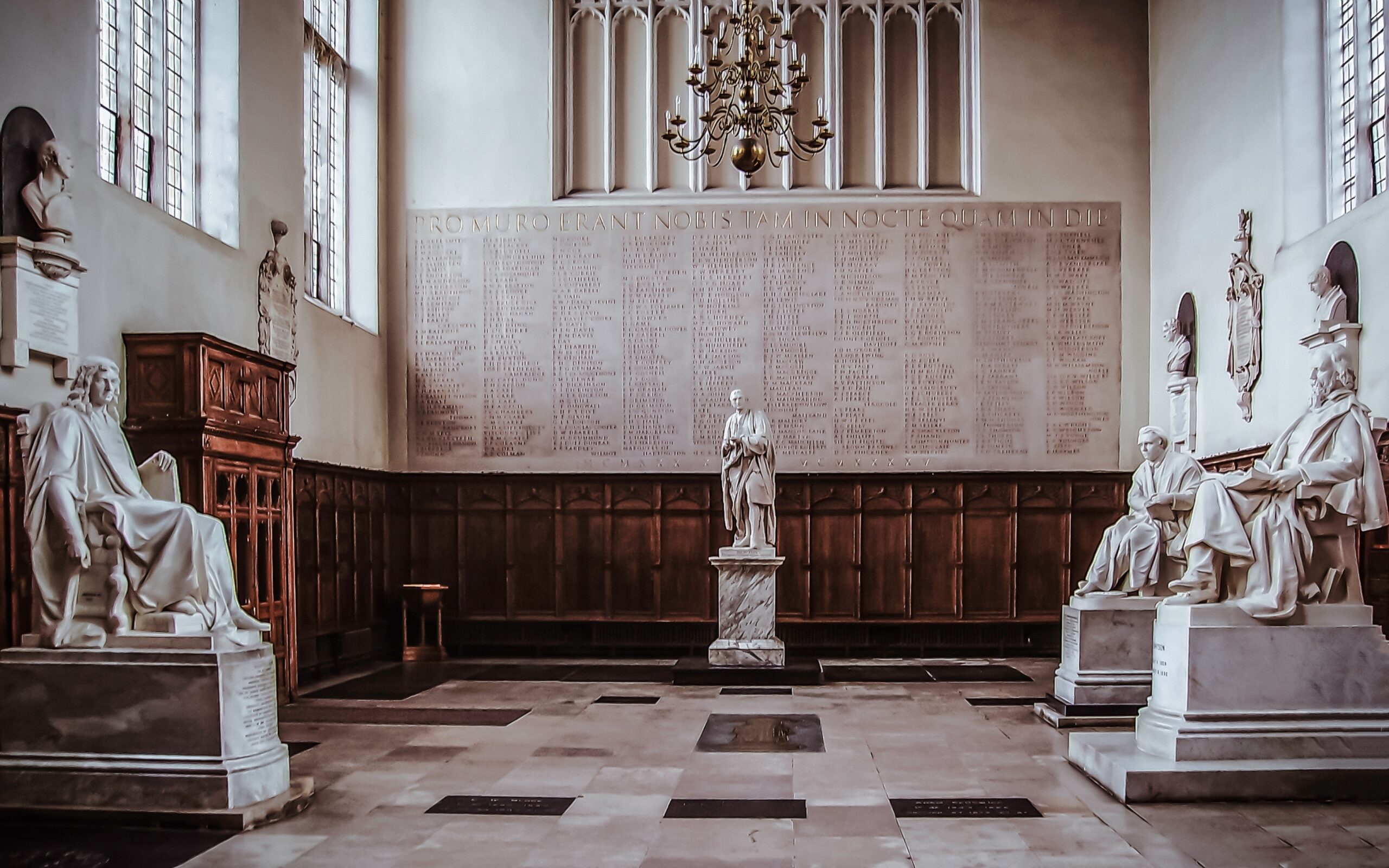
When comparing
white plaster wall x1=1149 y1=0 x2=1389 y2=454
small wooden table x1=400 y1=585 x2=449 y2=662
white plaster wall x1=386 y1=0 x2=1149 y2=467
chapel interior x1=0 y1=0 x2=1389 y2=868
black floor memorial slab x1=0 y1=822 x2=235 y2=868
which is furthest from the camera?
white plaster wall x1=386 y1=0 x2=1149 y2=467

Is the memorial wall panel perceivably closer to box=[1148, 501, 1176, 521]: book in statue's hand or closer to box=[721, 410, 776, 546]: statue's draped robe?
box=[721, 410, 776, 546]: statue's draped robe

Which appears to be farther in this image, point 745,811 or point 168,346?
point 168,346

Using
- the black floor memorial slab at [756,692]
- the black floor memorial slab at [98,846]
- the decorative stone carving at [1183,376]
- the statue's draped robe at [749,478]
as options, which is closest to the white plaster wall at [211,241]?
the black floor memorial slab at [98,846]

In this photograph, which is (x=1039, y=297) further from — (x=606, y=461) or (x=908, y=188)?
(x=606, y=461)

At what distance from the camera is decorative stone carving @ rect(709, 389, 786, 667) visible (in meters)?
10.1

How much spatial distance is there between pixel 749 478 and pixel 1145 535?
3535 mm

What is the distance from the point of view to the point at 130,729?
5320mm

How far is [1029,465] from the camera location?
12.4 metres

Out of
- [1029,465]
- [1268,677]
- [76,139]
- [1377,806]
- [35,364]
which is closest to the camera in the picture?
[1377,806]

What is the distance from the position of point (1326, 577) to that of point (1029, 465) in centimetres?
661

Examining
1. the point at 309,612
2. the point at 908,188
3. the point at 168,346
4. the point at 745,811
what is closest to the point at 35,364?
the point at 168,346

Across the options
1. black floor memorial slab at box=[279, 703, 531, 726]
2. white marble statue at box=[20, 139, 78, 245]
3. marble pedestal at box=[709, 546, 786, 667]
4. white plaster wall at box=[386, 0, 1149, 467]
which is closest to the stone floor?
black floor memorial slab at box=[279, 703, 531, 726]

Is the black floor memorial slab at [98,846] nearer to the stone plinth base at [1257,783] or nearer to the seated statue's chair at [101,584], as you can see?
the seated statue's chair at [101,584]

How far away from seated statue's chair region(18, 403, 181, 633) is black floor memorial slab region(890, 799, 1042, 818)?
3817 millimetres
